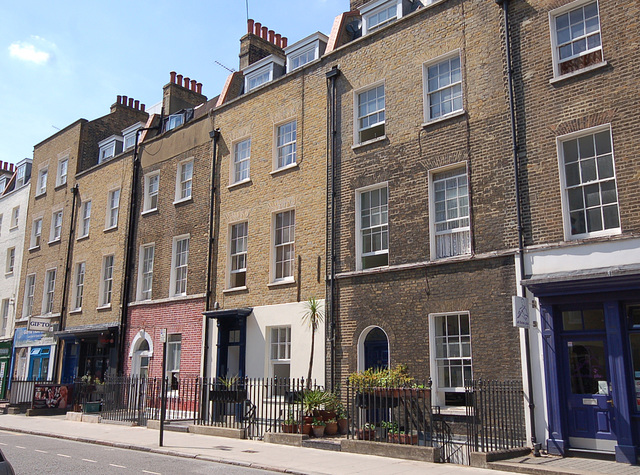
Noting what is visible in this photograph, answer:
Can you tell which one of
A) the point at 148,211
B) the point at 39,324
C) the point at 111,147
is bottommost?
the point at 39,324

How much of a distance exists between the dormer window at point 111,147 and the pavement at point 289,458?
49.6ft

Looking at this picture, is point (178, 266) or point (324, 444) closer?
point (324, 444)

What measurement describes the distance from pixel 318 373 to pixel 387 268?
3.62 m

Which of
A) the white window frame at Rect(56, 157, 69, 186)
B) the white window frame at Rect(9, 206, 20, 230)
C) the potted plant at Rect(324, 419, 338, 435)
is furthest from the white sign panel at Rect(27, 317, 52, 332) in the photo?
the potted plant at Rect(324, 419, 338, 435)

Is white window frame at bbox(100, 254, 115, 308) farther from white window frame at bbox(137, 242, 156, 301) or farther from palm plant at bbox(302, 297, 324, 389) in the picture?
palm plant at bbox(302, 297, 324, 389)

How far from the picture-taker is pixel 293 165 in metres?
18.7

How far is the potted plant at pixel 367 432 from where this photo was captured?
1282 centimetres

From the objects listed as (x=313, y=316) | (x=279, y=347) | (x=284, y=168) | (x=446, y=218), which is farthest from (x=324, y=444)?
(x=284, y=168)

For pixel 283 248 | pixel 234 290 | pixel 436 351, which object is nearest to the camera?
pixel 436 351

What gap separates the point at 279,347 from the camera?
59.8ft

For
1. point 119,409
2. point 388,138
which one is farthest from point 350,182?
point 119,409

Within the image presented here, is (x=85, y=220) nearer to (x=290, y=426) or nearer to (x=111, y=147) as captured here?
(x=111, y=147)

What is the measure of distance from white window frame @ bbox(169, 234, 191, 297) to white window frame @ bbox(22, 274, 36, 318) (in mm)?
12467

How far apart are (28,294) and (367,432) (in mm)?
24719
